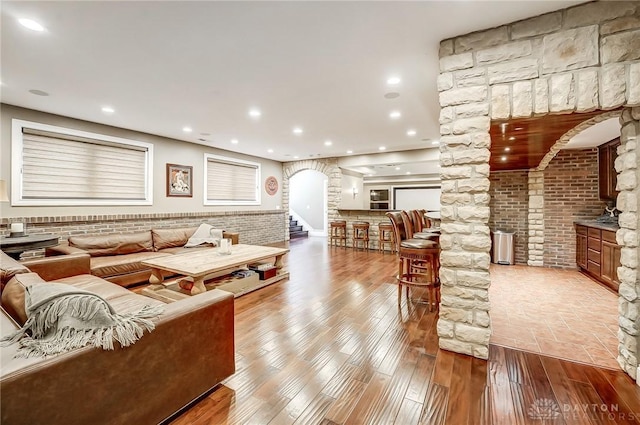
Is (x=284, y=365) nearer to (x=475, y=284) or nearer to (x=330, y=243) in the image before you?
(x=475, y=284)

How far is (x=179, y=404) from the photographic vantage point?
1501mm

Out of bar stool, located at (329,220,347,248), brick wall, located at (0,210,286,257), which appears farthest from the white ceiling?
bar stool, located at (329,220,347,248)

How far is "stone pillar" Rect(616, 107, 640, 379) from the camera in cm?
177

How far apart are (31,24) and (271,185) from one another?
6.28 m

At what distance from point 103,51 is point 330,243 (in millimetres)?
6318

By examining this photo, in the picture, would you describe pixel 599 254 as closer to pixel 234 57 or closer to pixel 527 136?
pixel 527 136

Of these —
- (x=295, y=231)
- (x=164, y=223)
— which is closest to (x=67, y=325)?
(x=164, y=223)

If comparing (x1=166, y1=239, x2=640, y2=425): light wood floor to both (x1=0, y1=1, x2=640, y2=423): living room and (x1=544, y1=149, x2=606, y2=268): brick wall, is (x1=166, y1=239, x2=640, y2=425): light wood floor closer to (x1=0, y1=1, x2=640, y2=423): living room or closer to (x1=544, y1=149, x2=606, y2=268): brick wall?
(x1=0, y1=1, x2=640, y2=423): living room

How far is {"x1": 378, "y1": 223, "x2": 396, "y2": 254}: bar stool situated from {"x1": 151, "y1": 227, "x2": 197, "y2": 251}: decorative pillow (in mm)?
4260

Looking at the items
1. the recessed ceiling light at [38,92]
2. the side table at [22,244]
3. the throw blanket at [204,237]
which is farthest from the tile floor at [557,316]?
the recessed ceiling light at [38,92]

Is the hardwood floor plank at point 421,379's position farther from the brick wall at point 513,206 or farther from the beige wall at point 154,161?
the beige wall at point 154,161

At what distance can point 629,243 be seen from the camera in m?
1.81

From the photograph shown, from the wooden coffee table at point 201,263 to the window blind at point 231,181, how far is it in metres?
2.93

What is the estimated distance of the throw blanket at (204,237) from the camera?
495 centimetres
